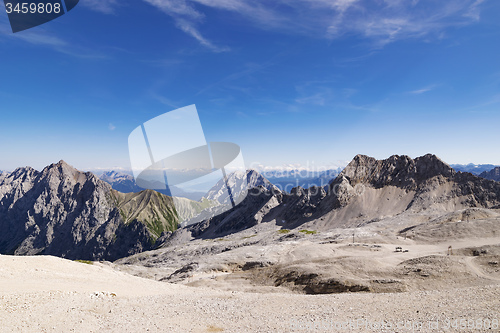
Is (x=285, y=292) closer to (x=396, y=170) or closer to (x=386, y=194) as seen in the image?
(x=386, y=194)

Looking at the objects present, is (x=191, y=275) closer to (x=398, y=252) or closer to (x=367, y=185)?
(x=398, y=252)

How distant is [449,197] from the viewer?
121375 mm

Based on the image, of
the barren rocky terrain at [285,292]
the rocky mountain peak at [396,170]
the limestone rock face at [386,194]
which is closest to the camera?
the barren rocky terrain at [285,292]

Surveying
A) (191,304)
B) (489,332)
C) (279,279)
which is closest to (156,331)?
(191,304)

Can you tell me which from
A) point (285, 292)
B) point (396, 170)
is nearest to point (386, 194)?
point (396, 170)

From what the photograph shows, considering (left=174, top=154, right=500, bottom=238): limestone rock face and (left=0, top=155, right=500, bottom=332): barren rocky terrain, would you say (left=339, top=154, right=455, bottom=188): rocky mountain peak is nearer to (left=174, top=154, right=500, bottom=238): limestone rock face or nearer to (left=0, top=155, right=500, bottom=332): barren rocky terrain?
(left=174, top=154, right=500, bottom=238): limestone rock face

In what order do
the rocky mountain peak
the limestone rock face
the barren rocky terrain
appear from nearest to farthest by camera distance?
1. the barren rocky terrain
2. the limestone rock face
3. the rocky mountain peak

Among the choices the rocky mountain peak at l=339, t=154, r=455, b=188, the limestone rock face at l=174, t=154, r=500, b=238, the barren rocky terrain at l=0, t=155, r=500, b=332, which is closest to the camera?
the barren rocky terrain at l=0, t=155, r=500, b=332

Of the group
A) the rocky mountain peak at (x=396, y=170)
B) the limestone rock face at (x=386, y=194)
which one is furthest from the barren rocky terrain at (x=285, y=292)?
the rocky mountain peak at (x=396, y=170)

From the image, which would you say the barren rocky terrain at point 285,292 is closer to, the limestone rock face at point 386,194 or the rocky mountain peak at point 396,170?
the limestone rock face at point 386,194

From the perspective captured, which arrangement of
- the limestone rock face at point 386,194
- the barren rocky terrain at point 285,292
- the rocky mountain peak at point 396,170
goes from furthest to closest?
the rocky mountain peak at point 396,170, the limestone rock face at point 386,194, the barren rocky terrain at point 285,292

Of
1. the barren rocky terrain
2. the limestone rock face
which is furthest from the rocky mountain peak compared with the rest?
the barren rocky terrain

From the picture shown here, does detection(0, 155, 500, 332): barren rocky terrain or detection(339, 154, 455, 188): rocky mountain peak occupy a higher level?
detection(339, 154, 455, 188): rocky mountain peak

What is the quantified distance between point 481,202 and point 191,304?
141 meters
